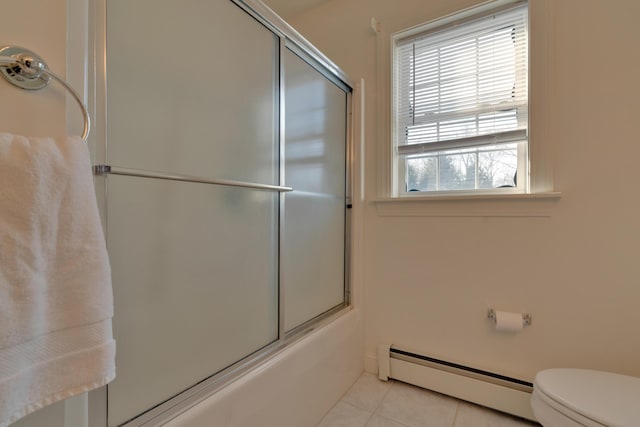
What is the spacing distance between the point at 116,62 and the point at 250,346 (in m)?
1.00

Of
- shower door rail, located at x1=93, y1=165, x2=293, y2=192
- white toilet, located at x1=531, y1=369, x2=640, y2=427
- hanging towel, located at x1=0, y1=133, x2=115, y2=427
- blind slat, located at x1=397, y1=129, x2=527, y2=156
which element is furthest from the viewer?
blind slat, located at x1=397, y1=129, x2=527, y2=156

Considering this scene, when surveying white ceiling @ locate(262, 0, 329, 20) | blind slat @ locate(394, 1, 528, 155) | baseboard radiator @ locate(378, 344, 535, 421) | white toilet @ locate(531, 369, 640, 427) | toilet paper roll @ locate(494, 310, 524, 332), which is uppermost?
white ceiling @ locate(262, 0, 329, 20)

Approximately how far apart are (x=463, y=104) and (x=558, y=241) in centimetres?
82

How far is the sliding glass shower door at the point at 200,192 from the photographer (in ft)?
2.59

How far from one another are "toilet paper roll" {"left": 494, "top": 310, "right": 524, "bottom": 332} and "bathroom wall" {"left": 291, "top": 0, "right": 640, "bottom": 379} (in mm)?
68

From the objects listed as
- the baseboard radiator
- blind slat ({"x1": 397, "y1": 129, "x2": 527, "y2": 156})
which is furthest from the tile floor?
blind slat ({"x1": 397, "y1": 129, "x2": 527, "y2": 156})

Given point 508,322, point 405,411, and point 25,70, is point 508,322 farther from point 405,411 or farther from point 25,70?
point 25,70

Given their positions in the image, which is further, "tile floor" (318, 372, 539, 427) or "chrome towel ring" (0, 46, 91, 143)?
"tile floor" (318, 372, 539, 427)

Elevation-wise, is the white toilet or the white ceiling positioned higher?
the white ceiling

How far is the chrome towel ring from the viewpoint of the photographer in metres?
0.54

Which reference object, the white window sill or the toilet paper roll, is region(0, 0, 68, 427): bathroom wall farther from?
the toilet paper roll

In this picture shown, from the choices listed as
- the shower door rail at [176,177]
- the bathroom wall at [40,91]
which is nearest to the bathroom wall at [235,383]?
the bathroom wall at [40,91]

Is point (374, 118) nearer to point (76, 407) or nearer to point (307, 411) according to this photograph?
point (307, 411)

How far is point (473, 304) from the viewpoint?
1.55 metres
